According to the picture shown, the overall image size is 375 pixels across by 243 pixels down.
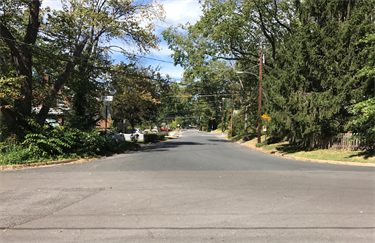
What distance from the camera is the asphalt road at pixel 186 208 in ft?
14.8

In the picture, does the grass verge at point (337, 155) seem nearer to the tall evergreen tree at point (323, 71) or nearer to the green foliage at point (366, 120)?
the green foliage at point (366, 120)

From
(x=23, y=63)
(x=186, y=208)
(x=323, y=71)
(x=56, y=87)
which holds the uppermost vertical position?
(x=323, y=71)

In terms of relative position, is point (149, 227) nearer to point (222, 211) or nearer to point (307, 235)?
point (222, 211)

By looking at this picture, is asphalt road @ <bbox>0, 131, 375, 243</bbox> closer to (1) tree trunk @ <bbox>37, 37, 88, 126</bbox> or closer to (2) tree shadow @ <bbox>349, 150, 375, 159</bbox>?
(2) tree shadow @ <bbox>349, 150, 375, 159</bbox>

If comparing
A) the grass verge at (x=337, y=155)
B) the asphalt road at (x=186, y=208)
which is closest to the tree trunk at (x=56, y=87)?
the asphalt road at (x=186, y=208)

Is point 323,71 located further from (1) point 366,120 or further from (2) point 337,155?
(2) point 337,155

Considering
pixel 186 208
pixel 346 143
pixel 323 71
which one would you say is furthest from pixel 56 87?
pixel 346 143

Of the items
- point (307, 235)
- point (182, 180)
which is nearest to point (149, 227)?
point (307, 235)

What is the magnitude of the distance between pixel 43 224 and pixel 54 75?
16591mm

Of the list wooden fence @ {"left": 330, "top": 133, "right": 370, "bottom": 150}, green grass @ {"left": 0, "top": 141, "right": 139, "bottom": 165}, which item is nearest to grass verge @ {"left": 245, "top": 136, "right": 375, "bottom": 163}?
wooden fence @ {"left": 330, "top": 133, "right": 370, "bottom": 150}

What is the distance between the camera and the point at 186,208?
19.4ft

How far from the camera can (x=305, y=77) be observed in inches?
688

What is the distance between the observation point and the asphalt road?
4523 millimetres

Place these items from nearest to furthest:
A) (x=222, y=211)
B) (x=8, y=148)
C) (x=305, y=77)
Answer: (x=222, y=211) < (x=8, y=148) < (x=305, y=77)
